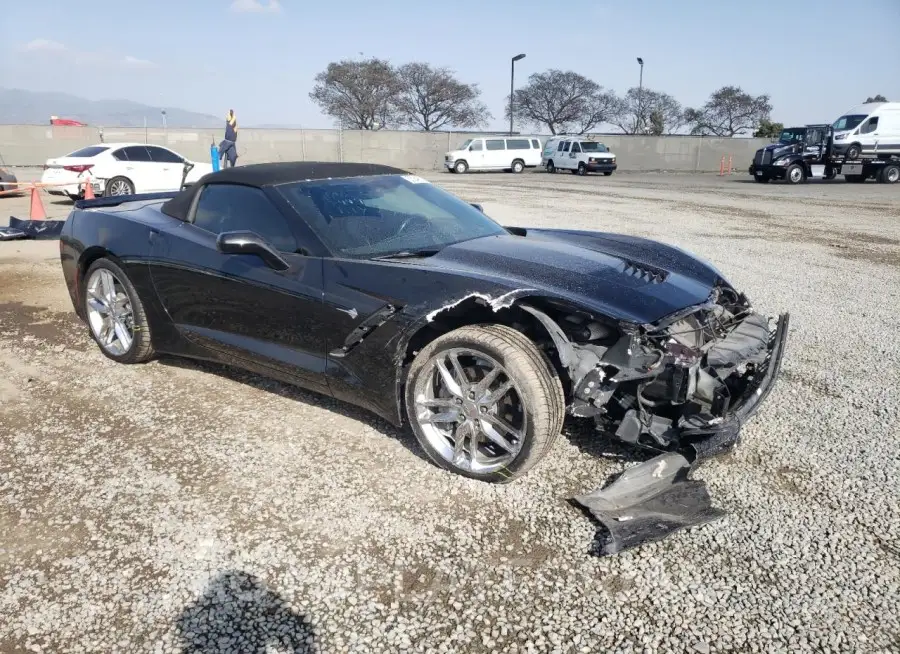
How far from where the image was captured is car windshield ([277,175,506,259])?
3.41 metres

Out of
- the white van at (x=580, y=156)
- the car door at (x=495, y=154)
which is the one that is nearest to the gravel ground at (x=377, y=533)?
the white van at (x=580, y=156)

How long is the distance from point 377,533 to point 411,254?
56.0 inches

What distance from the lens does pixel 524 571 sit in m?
2.37

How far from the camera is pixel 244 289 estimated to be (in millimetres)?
3529

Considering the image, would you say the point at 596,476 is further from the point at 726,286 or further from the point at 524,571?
the point at 726,286

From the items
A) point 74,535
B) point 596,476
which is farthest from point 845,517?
point 74,535

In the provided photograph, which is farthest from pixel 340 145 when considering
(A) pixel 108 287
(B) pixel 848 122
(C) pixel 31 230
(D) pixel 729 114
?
(D) pixel 729 114

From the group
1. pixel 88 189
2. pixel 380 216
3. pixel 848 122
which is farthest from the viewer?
pixel 848 122

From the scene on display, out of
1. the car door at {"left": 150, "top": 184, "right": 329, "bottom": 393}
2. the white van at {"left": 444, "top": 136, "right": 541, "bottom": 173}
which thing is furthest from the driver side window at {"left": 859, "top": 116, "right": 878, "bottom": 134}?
the car door at {"left": 150, "top": 184, "right": 329, "bottom": 393}

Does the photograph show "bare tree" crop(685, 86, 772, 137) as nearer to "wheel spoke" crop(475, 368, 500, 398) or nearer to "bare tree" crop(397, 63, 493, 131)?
"bare tree" crop(397, 63, 493, 131)

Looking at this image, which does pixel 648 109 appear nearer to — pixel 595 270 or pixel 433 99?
pixel 433 99

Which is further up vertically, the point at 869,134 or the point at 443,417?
the point at 869,134

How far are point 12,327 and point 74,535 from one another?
3.64 meters

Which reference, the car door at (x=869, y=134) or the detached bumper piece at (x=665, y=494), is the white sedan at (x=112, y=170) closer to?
the detached bumper piece at (x=665, y=494)
